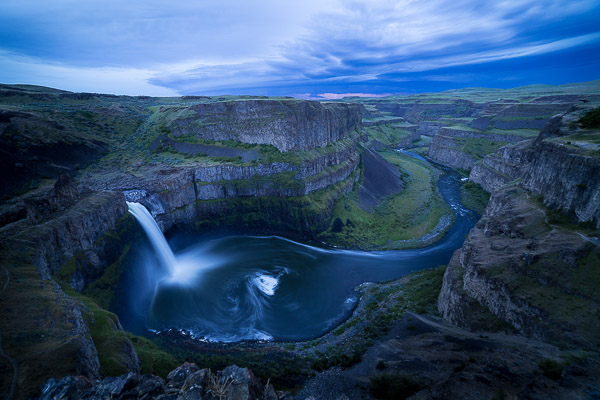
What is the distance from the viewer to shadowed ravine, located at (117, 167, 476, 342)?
28.7 m

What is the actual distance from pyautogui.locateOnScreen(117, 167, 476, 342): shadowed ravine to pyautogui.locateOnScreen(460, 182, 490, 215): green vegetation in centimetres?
1360

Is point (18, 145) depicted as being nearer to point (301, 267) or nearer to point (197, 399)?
point (301, 267)

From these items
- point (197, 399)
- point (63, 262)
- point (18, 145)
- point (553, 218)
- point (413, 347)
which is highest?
point (18, 145)

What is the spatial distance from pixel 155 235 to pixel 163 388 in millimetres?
30445

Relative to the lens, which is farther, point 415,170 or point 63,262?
point 415,170

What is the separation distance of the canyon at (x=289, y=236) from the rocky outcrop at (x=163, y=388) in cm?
8

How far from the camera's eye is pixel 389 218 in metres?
53.9

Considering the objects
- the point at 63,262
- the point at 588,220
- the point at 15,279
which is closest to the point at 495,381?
the point at 588,220

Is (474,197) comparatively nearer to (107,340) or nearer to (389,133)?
(389,133)

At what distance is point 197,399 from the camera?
1130 centimetres

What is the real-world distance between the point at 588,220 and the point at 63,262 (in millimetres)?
46510

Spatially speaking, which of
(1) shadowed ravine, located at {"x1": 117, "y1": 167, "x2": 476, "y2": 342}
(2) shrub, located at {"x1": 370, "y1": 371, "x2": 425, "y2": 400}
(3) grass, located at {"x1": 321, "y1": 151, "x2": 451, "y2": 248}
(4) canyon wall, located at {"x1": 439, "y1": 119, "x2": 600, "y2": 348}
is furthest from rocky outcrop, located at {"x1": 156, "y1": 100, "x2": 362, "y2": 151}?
(2) shrub, located at {"x1": 370, "y1": 371, "x2": 425, "y2": 400}

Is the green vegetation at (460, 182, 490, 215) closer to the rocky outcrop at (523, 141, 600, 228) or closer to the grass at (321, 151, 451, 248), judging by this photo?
the grass at (321, 151, 451, 248)

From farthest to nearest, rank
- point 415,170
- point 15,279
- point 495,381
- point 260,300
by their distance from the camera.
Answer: point 415,170, point 260,300, point 15,279, point 495,381
